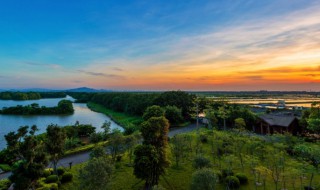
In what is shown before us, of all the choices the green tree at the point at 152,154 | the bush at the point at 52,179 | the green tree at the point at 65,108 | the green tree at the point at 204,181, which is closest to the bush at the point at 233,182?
the green tree at the point at 204,181

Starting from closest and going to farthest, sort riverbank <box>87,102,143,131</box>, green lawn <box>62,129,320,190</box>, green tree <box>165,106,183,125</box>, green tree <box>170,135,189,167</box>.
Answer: green lawn <box>62,129,320,190</box> < green tree <box>170,135,189,167</box> < riverbank <box>87,102,143,131</box> < green tree <box>165,106,183,125</box>

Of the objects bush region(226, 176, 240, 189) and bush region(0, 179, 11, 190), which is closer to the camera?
bush region(0, 179, 11, 190)

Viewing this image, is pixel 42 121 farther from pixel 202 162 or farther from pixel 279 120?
pixel 279 120

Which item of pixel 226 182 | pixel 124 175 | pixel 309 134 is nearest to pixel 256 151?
pixel 226 182

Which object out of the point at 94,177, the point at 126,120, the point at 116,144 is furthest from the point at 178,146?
the point at 126,120

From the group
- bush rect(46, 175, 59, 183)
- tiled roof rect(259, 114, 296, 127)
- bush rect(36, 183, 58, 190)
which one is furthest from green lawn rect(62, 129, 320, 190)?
tiled roof rect(259, 114, 296, 127)

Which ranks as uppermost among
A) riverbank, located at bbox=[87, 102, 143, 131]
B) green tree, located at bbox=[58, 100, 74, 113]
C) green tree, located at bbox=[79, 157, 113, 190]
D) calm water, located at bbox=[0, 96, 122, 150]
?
green tree, located at bbox=[79, 157, 113, 190]

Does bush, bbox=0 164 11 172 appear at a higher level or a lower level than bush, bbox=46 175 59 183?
lower

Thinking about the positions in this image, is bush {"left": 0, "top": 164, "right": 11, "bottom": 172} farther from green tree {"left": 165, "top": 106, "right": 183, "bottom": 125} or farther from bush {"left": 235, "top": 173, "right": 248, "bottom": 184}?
green tree {"left": 165, "top": 106, "right": 183, "bottom": 125}

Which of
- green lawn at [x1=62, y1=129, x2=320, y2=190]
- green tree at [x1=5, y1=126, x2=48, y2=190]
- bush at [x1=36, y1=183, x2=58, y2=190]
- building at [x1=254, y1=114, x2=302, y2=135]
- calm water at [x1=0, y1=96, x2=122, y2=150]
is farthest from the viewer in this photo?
calm water at [x1=0, y1=96, x2=122, y2=150]

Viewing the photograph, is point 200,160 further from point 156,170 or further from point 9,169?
point 9,169
